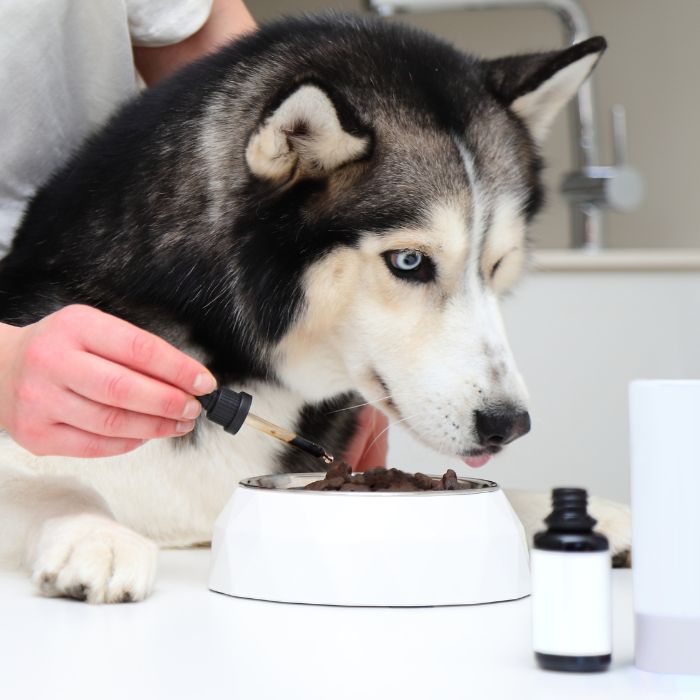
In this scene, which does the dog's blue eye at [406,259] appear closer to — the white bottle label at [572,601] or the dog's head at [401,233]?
the dog's head at [401,233]

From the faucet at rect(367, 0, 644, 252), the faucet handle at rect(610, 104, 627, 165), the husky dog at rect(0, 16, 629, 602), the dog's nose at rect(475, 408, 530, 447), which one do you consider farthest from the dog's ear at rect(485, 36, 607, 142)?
the faucet handle at rect(610, 104, 627, 165)

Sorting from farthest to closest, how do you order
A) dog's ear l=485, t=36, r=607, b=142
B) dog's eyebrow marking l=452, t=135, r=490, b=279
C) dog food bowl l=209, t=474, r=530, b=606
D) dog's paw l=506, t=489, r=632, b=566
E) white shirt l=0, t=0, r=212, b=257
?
1. white shirt l=0, t=0, r=212, b=257
2. dog's ear l=485, t=36, r=607, b=142
3. dog's eyebrow marking l=452, t=135, r=490, b=279
4. dog's paw l=506, t=489, r=632, b=566
5. dog food bowl l=209, t=474, r=530, b=606

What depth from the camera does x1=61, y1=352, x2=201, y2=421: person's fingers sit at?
73 centimetres

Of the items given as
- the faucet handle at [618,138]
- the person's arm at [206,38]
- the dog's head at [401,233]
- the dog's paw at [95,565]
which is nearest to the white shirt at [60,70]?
the person's arm at [206,38]

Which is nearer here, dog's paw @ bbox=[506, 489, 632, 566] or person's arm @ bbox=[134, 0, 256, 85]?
dog's paw @ bbox=[506, 489, 632, 566]

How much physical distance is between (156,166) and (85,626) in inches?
22.5

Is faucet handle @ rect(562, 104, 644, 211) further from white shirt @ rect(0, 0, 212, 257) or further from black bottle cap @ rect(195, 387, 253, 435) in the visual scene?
black bottle cap @ rect(195, 387, 253, 435)

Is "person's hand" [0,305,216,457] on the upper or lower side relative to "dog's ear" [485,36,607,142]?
lower

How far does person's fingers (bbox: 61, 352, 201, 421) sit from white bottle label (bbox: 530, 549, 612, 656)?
294 mm

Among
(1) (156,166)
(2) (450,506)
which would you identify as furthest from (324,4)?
(2) (450,506)

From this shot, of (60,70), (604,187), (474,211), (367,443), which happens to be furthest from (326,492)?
(604,187)

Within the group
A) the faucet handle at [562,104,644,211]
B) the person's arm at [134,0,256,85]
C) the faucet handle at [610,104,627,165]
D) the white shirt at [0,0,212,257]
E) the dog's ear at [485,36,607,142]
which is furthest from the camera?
the faucet handle at [610,104,627,165]

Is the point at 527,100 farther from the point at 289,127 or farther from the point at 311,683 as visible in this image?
the point at 311,683

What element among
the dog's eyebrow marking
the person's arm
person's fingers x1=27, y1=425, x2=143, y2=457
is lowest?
person's fingers x1=27, y1=425, x2=143, y2=457
